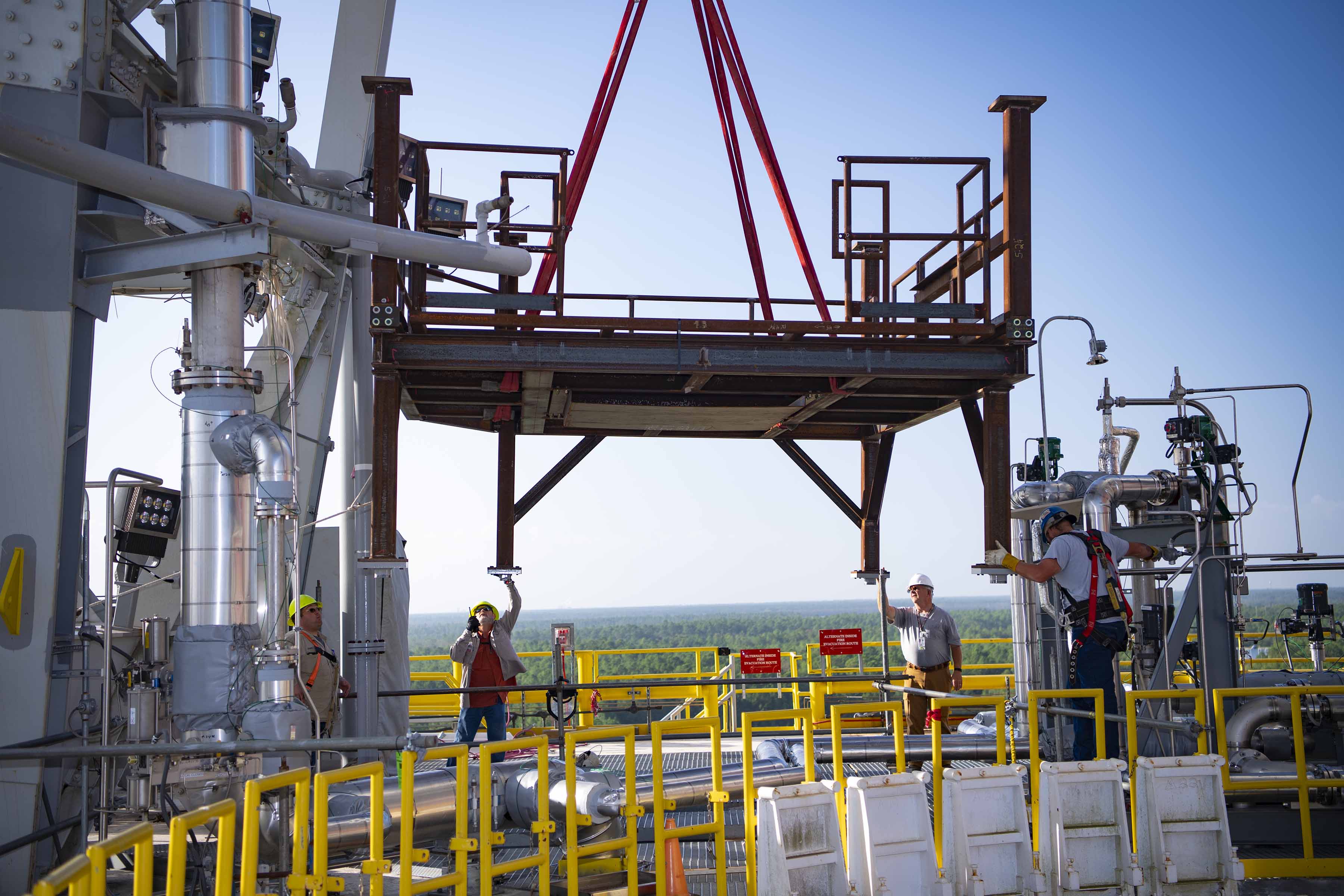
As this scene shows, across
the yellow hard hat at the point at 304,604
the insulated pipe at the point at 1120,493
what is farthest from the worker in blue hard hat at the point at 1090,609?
the yellow hard hat at the point at 304,604

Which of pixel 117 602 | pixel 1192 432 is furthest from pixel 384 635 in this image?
pixel 1192 432

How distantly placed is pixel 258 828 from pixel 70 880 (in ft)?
5.90

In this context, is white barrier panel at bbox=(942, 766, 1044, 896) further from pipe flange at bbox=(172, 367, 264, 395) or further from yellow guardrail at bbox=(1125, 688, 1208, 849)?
pipe flange at bbox=(172, 367, 264, 395)

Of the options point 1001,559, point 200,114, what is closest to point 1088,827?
point 1001,559

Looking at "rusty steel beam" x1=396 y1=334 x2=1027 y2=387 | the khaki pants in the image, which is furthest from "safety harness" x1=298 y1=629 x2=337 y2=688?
the khaki pants

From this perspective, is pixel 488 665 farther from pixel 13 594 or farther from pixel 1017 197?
pixel 1017 197

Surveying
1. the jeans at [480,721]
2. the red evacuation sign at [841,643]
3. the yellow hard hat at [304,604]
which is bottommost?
the jeans at [480,721]

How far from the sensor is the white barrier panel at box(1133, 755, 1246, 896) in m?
6.89

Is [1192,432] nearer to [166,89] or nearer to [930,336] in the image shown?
[930,336]

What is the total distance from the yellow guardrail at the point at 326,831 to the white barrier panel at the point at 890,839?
8.62ft

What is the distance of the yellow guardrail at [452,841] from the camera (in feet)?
18.8

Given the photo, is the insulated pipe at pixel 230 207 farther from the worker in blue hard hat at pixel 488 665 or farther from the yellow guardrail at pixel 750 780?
the yellow guardrail at pixel 750 780

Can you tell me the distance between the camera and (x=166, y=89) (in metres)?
10.0

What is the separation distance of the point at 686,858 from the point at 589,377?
5.16 metres
